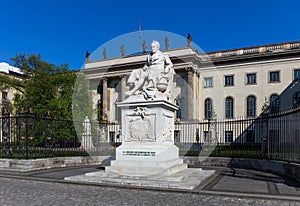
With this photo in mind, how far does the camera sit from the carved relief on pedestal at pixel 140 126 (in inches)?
360

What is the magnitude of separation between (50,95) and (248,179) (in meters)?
27.9

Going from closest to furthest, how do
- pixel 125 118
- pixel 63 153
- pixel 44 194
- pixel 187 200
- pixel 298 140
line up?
pixel 187 200 < pixel 44 194 < pixel 298 140 < pixel 125 118 < pixel 63 153

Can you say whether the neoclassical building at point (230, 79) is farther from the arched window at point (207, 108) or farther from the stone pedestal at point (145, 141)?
the stone pedestal at point (145, 141)

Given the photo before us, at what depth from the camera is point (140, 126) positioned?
929cm

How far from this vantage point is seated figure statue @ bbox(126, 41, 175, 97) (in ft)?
31.1

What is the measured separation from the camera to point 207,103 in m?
45.6

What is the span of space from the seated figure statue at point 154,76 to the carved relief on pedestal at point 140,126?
65 cm

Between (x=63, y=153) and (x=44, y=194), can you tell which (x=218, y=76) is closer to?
(x=63, y=153)

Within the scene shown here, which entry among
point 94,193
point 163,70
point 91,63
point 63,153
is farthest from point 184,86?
point 94,193

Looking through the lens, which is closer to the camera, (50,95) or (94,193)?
(94,193)

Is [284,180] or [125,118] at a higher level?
[125,118]

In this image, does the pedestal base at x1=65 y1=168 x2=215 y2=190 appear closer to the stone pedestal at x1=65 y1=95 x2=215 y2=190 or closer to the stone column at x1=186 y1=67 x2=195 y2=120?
the stone pedestal at x1=65 y1=95 x2=215 y2=190

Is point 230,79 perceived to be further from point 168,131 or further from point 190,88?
point 168,131

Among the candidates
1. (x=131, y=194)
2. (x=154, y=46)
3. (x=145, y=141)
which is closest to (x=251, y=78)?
(x=154, y=46)
